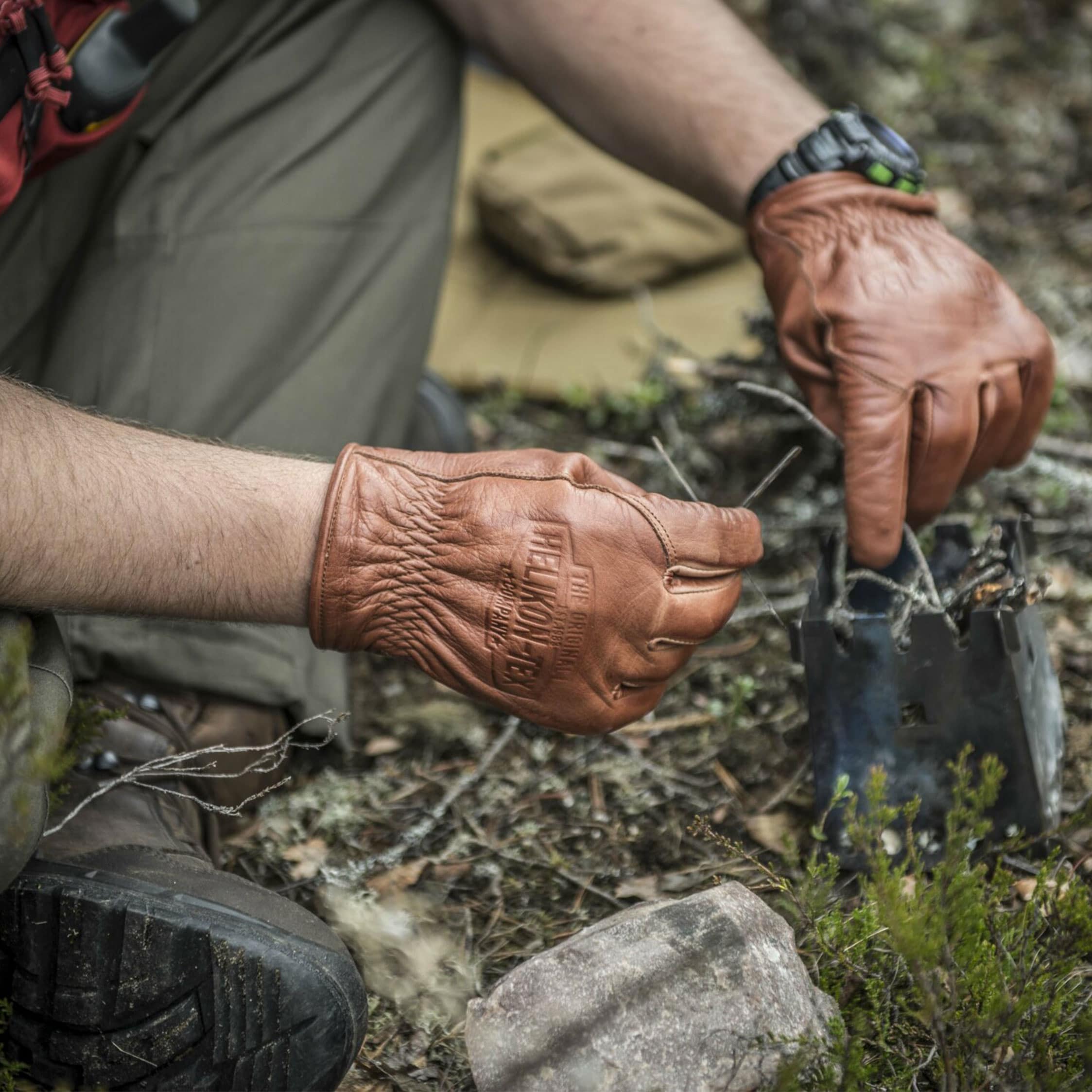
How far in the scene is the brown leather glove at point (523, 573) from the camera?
4.58ft

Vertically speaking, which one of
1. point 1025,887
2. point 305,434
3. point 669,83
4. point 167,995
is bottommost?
point 1025,887

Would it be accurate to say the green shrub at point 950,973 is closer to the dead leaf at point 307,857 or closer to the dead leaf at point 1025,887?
the dead leaf at point 1025,887

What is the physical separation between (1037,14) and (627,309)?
2.24 meters

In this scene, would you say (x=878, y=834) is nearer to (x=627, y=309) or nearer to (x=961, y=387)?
(x=961, y=387)

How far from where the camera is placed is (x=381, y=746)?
6.62 ft

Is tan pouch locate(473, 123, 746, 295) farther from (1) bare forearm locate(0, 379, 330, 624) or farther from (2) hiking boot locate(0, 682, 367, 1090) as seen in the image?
(2) hiking boot locate(0, 682, 367, 1090)

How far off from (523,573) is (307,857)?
0.68 m

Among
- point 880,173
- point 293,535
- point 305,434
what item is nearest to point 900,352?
point 880,173

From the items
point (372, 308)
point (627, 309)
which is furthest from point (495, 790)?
point (627, 309)

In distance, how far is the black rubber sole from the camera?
125 cm

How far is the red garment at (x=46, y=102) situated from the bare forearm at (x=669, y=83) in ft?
2.43

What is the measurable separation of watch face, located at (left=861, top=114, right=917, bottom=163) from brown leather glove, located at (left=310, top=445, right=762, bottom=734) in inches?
29.4

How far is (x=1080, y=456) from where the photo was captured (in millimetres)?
2297

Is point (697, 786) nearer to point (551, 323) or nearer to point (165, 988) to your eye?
point (165, 988)
